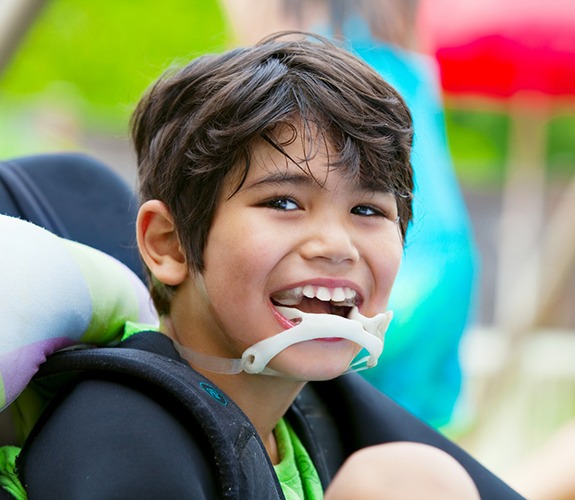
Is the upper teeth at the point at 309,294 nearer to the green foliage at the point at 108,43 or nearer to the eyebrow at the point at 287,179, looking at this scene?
the eyebrow at the point at 287,179

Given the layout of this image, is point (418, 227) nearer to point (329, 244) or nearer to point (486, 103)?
point (329, 244)

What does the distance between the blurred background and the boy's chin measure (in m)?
1.09

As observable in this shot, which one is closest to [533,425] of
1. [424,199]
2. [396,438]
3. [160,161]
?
Result: [424,199]

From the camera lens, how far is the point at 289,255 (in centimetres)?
98

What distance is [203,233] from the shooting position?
1.03m

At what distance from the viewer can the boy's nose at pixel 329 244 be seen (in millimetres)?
970

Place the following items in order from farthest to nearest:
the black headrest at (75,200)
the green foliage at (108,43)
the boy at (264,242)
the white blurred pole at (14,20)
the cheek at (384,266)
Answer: the green foliage at (108,43) → the white blurred pole at (14,20) → the black headrest at (75,200) → the cheek at (384,266) → the boy at (264,242)

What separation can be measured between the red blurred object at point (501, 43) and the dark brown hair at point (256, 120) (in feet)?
6.62

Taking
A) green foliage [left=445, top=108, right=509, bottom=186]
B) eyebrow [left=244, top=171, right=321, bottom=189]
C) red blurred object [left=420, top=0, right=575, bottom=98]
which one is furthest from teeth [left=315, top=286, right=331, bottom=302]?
green foliage [left=445, top=108, right=509, bottom=186]

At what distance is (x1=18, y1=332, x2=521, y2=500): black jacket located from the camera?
31.6 inches

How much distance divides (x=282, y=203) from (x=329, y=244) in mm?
64

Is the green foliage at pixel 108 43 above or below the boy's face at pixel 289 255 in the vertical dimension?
above

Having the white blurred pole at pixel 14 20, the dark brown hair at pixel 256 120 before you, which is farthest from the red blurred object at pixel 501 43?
the dark brown hair at pixel 256 120

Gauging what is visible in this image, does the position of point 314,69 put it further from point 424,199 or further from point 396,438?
point 424,199
